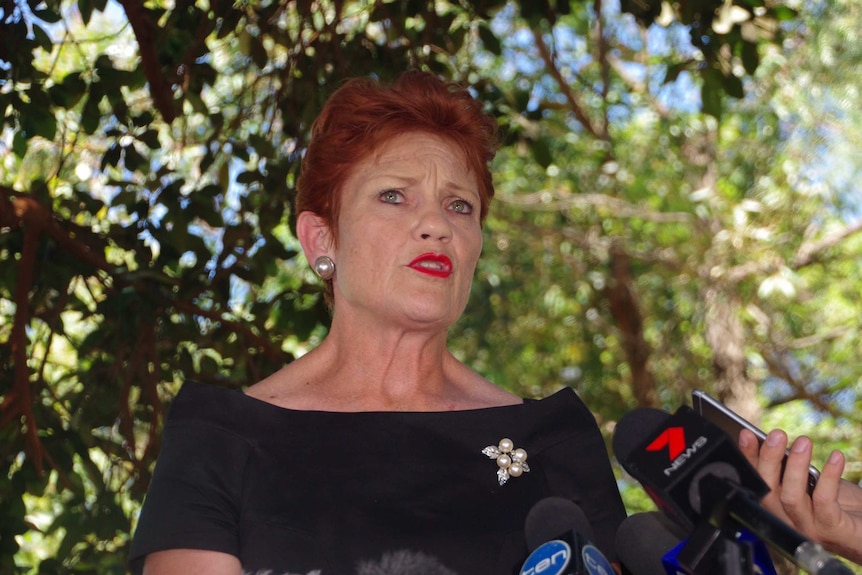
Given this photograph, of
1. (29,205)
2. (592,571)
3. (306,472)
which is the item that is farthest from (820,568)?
(29,205)

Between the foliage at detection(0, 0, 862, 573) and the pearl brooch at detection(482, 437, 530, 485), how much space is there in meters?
1.78

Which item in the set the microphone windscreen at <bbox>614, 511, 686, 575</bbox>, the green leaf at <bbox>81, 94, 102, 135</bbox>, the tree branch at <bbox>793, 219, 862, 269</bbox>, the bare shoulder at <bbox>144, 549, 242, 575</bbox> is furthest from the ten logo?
the tree branch at <bbox>793, 219, 862, 269</bbox>

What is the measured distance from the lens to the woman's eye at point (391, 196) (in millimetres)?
2703

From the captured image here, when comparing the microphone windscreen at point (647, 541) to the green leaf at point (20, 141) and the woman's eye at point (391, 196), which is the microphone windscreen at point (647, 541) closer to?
the woman's eye at point (391, 196)

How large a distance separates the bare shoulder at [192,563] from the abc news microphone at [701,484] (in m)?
0.91

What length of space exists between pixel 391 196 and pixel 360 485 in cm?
67

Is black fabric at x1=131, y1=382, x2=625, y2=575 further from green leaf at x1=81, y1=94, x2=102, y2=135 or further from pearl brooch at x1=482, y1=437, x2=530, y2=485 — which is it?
green leaf at x1=81, y1=94, x2=102, y2=135

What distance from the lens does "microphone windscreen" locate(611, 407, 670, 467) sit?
69.7 inches

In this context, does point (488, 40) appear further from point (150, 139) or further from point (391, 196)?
point (391, 196)

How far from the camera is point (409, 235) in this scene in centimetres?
263

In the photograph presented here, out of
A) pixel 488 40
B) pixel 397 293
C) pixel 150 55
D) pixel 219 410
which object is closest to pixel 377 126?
pixel 397 293

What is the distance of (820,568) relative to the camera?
140cm

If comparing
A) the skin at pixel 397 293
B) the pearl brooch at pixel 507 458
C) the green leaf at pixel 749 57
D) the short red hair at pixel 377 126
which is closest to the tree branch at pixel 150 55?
the short red hair at pixel 377 126

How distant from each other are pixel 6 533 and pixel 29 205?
1.05 metres
